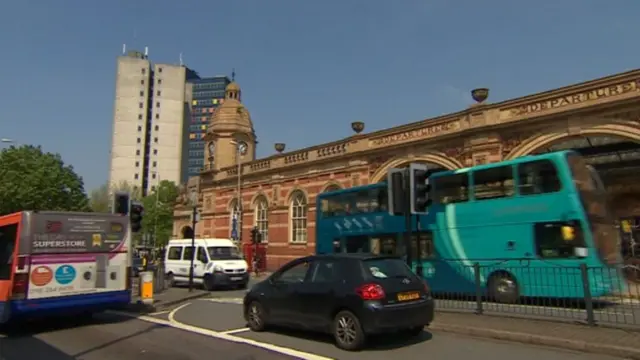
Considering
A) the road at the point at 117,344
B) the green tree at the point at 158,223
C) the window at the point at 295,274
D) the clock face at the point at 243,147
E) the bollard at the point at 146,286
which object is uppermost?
the clock face at the point at 243,147

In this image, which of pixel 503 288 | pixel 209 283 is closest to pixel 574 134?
pixel 503 288

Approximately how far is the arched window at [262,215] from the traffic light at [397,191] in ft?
74.0

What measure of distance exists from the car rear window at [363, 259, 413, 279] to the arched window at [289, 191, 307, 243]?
69.6ft

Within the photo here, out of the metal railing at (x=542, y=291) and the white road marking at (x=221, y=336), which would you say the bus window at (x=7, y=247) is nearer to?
the white road marking at (x=221, y=336)

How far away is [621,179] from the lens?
21.5m

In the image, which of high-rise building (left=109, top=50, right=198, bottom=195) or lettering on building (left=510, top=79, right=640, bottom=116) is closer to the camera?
lettering on building (left=510, top=79, right=640, bottom=116)

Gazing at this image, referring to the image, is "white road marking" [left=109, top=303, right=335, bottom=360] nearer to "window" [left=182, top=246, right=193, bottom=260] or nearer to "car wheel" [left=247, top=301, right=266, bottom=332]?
"car wheel" [left=247, top=301, right=266, bottom=332]

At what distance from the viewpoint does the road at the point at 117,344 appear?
7603 mm

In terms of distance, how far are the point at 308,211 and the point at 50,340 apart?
20.5 meters

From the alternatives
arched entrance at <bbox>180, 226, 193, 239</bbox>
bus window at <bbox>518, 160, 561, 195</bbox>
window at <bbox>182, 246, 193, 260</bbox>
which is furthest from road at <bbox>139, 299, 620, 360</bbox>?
arched entrance at <bbox>180, 226, 193, 239</bbox>

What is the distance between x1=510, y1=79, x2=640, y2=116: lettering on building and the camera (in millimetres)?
16859

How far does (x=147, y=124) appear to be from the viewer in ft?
317

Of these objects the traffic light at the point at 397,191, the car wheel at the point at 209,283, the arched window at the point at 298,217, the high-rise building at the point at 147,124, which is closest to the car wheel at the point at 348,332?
the traffic light at the point at 397,191

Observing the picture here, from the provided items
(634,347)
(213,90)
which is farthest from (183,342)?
(213,90)
